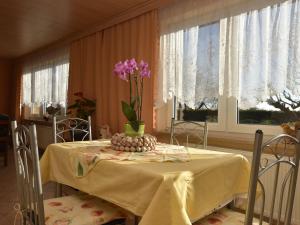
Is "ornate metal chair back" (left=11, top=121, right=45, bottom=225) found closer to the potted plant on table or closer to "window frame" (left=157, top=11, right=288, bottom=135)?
"window frame" (left=157, top=11, right=288, bottom=135)

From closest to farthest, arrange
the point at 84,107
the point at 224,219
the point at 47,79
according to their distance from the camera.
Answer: the point at 224,219 < the point at 84,107 < the point at 47,79

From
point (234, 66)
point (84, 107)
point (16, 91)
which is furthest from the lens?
point (16, 91)

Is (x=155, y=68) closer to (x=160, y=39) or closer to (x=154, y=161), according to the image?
(x=160, y=39)

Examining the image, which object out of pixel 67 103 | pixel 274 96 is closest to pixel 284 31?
pixel 274 96

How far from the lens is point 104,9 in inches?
133

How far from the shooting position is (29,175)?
136 cm

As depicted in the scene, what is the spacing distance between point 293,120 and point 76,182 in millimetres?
1692

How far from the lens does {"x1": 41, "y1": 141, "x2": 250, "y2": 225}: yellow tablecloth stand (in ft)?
3.66

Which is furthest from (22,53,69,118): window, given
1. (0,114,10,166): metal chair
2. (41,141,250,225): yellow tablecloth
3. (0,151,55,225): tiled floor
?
(41,141,250,225): yellow tablecloth

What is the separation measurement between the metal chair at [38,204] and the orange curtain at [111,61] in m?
1.66

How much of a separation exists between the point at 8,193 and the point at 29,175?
6.81ft

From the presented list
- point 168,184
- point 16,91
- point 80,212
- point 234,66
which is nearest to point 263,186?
point 168,184

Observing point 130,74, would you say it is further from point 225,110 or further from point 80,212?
point 225,110

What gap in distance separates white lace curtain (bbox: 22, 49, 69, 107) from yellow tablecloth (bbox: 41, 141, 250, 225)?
3.49m
